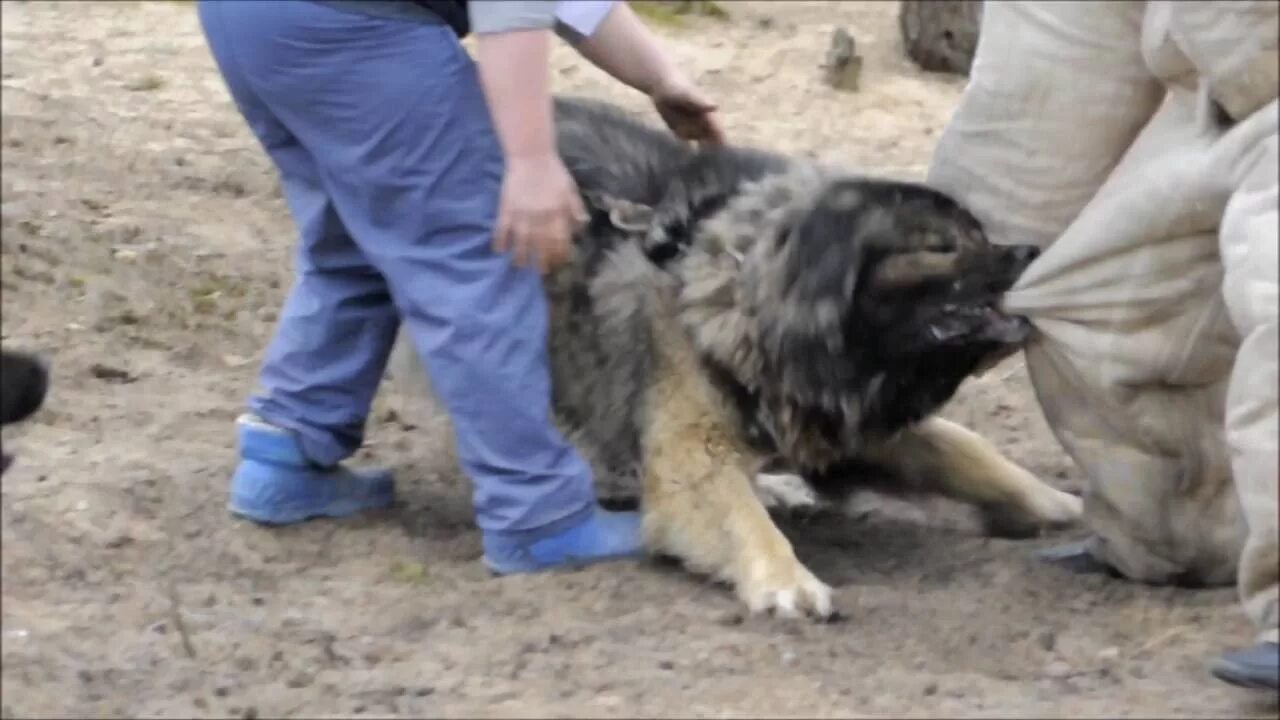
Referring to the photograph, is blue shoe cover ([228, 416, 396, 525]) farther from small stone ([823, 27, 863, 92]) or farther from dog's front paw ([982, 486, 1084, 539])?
small stone ([823, 27, 863, 92])

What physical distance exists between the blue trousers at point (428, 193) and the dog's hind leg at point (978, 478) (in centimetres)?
82

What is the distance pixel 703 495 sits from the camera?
149 inches

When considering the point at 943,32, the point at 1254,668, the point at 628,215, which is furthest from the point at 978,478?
the point at 943,32

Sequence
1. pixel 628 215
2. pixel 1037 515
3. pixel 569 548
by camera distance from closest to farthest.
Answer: pixel 569 548 → pixel 628 215 → pixel 1037 515

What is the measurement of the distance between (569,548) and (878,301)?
2.55ft

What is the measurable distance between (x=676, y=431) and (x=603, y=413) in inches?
9.1

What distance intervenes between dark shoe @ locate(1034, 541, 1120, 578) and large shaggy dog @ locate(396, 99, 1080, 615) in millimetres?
258

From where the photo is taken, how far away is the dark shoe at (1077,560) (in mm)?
3748

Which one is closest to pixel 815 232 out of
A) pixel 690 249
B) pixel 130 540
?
pixel 690 249

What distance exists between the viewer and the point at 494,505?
3664 mm

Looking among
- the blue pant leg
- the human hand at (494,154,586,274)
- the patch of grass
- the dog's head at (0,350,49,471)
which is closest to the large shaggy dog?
the blue pant leg

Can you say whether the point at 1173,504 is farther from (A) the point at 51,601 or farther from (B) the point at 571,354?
(A) the point at 51,601

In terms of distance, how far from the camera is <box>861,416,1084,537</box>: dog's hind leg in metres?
4.11

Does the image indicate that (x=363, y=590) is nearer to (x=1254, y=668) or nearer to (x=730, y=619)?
(x=730, y=619)
